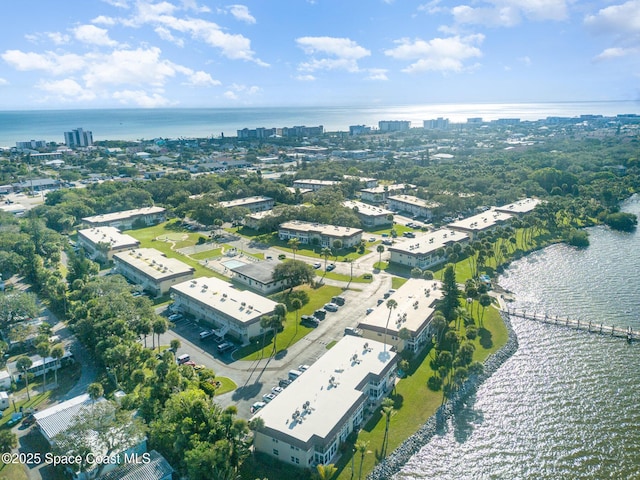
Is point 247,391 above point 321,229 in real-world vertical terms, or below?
below

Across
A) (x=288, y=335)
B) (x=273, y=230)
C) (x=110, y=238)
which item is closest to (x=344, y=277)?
(x=288, y=335)

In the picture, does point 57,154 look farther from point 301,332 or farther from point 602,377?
point 602,377

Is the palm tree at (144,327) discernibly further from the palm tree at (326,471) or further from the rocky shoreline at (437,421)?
the rocky shoreline at (437,421)

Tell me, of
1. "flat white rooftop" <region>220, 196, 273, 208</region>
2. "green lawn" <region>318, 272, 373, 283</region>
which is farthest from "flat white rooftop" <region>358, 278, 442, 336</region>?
→ "flat white rooftop" <region>220, 196, 273, 208</region>

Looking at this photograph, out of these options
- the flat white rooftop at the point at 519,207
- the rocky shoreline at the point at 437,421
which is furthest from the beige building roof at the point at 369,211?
the rocky shoreline at the point at 437,421

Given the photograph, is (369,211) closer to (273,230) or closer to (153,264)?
(273,230)

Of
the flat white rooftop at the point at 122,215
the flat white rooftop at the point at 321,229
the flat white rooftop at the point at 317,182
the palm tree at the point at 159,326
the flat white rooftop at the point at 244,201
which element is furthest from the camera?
the flat white rooftop at the point at 317,182
